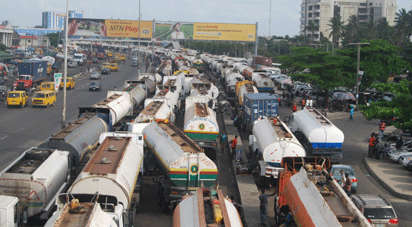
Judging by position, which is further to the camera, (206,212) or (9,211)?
(9,211)

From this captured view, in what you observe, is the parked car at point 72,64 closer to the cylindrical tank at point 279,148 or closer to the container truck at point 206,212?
the cylindrical tank at point 279,148

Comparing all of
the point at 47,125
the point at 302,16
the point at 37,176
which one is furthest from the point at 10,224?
the point at 302,16

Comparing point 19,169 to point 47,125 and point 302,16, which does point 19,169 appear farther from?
point 302,16

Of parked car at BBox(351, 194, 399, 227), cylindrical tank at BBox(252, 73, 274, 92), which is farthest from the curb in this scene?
cylindrical tank at BBox(252, 73, 274, 92)

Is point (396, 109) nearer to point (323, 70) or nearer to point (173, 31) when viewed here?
point (323, 70)

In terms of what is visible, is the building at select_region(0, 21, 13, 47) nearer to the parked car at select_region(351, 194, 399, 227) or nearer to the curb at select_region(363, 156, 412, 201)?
the curb at select_region(363, 156, 412, 201)

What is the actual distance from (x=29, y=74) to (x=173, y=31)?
3809 centimetres

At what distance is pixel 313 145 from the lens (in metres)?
24.1

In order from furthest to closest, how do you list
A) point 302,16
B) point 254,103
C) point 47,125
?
point 302,16 → point 47,125 → point 254,103

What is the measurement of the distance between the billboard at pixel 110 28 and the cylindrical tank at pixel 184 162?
2714 inches

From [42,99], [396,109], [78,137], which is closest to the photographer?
[78,137]

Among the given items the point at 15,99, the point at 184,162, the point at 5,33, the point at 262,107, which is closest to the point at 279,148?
the point at 184,162

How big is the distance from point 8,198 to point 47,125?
72.4ft

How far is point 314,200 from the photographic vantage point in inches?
522
